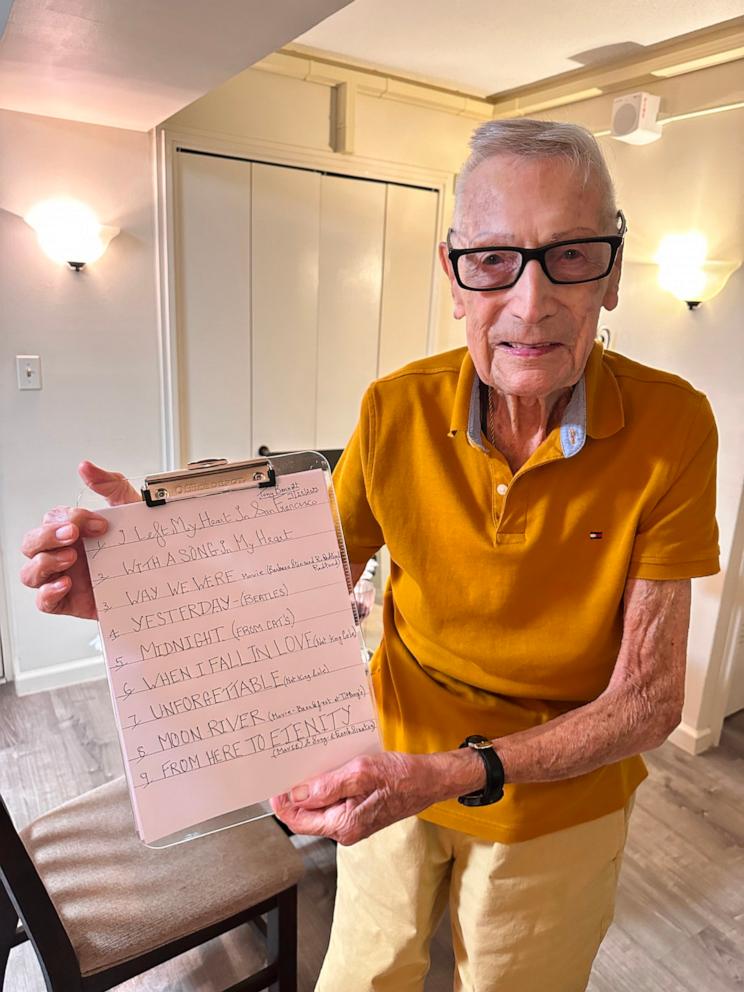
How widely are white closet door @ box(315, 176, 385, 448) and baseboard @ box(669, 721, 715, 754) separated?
1.96m

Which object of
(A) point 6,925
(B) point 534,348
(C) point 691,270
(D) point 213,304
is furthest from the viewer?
(D) point 213,304

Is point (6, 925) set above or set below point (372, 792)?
below

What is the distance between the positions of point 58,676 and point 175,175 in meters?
2.13

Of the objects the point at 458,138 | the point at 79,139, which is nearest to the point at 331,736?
the point at 79,139

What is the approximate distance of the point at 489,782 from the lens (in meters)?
0.84

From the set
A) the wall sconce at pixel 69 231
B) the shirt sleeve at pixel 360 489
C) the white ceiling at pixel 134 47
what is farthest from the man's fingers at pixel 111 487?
the wall sconce at pixel 69 231

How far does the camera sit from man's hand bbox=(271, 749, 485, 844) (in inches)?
31.5

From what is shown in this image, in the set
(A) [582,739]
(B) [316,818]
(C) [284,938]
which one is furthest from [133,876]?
(A) [582,739]

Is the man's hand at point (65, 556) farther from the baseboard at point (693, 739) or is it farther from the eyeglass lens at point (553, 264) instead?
the baseboard at point (693, 739)

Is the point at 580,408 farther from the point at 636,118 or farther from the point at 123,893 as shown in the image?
the point at 636,118

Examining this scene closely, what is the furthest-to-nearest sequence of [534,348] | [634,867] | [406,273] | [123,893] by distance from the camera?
[406,273], [634,867], [123,893], [534,348]

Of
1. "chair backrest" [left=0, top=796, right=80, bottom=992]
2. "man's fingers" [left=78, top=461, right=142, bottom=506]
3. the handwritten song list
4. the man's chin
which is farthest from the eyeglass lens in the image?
"chair backrest" [left=0, top=796, right=80, bottom=992]

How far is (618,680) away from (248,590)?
49 centimetres

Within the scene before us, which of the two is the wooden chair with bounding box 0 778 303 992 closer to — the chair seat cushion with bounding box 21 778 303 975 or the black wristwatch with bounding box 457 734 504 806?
the chair seat cushion with bounding box 21 778 303 975
